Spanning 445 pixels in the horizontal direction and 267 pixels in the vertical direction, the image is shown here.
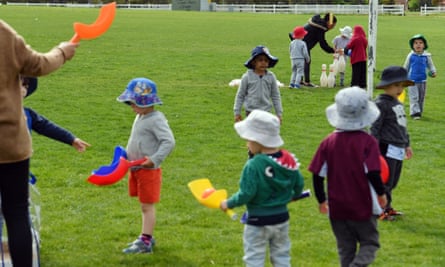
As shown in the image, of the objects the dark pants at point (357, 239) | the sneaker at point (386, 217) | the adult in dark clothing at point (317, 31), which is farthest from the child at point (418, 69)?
the dark pants at point (357, 239)

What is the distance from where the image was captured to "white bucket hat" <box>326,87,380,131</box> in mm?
4927

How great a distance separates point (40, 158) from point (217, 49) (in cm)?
1818

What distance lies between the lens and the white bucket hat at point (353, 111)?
493 cm

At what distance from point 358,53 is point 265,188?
12678 mm

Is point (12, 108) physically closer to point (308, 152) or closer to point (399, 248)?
point (399, 248)

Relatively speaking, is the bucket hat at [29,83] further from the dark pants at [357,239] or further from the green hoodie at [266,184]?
the dark pants at [357,239]

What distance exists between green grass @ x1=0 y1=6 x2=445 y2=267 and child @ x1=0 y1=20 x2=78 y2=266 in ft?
4.14

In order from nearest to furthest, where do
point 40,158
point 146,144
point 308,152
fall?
1. point 146,144
2. point 40,158
3. point 308,152

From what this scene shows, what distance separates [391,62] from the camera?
78.5 ft

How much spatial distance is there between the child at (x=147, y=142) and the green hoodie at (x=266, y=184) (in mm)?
1262

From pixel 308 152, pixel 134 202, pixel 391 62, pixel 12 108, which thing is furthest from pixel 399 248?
pixel 391 62

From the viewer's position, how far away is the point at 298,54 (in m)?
17.0

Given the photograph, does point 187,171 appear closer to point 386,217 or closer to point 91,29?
point 386,217

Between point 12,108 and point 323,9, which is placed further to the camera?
point 323,9
